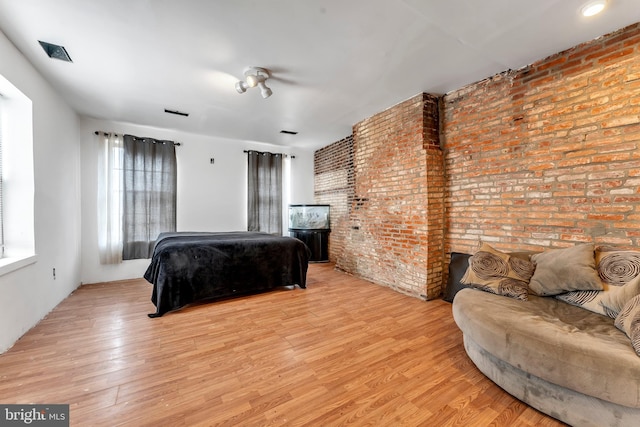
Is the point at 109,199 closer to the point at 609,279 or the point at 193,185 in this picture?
the point at 193,185

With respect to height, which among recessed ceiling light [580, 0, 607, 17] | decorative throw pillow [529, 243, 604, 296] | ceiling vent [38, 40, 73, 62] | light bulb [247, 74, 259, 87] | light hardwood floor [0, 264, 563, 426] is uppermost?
ceiling vent [38, 40, 73, 62]

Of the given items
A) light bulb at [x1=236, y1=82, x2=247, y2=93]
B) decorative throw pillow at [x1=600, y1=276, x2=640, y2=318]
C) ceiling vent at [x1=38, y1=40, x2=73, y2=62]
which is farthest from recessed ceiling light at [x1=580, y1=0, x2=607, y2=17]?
ceiling vent at [x1=38, y1=40, x2=73, y2=62]

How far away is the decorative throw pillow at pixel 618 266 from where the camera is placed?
1.60 metres

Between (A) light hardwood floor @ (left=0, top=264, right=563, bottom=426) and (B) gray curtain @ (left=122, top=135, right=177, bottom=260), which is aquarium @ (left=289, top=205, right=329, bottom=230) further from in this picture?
(A) light hardwood floor @ (left=0, top=264, right=563, bottom=426)

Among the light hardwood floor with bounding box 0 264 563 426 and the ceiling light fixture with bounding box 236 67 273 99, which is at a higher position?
the ceiling light fixture with bounding box 236 67 273 99

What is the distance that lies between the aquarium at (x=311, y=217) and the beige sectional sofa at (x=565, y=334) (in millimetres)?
3558

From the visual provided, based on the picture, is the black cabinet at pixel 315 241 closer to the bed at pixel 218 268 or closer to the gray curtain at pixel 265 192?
the gray curtain at pixel 265 192

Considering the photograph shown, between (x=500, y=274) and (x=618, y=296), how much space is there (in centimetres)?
62

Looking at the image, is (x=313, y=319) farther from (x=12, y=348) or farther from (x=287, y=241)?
(x=12, y=348)

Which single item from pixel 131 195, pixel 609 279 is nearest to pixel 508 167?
pixel 609 279

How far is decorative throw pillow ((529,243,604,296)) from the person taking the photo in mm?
1713

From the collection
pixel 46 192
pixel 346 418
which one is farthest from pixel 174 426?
pixel 46 192

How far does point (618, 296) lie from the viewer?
156 centimetres

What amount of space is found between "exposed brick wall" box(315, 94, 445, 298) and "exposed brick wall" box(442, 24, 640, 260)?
0.27 metres
